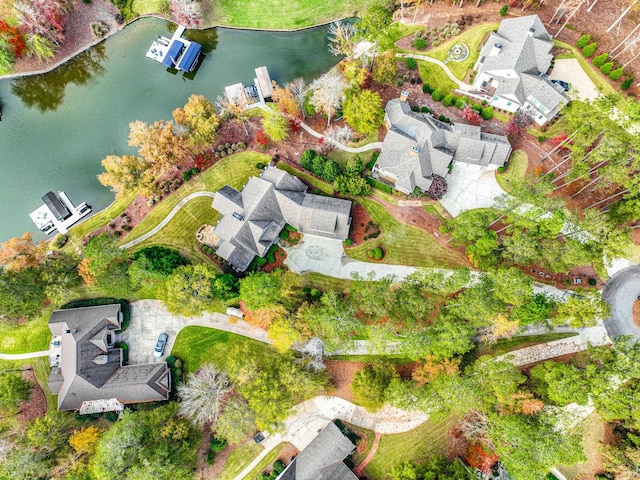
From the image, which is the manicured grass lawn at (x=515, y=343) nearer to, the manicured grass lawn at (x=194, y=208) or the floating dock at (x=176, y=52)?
the manicured grass lawn at (x=194, y=208)

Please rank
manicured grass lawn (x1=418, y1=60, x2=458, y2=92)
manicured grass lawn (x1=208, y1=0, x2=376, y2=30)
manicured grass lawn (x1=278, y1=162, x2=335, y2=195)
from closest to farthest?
manicured grass lawn (x1=278, y1=162, x2=335, y2=195), manicured grass lawn (x1=418, y1=60, x2=458, y2=92), manicured grass lawn (x1=208, y1=0, x2=376, y2=30)

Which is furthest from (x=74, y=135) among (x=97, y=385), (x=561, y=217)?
(x=561, y=217)

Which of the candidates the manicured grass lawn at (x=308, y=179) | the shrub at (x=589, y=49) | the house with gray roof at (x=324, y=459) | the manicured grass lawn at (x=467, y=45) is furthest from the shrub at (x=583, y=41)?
the house with gray roof at (x=324, y=459)

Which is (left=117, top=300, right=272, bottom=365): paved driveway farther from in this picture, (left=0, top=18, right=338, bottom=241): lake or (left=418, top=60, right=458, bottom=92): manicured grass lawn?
(left=418, top=60, right=458, bottom=92): manicured grass lawn

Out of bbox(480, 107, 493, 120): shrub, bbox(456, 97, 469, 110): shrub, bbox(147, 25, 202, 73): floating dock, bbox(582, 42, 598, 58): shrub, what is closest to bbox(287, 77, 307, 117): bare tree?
bbox(147, 25, 202, 73): floating dock

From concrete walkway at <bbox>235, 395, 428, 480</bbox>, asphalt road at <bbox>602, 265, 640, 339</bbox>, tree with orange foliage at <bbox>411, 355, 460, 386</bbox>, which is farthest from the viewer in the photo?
asphalt road at <bbox>602, 265, 640, 339</bbox>

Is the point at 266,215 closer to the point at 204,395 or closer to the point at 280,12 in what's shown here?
the point at 204,395

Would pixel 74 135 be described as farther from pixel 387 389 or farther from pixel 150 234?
pixel 387 389

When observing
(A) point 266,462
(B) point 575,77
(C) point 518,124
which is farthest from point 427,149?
(A) point 266,462
